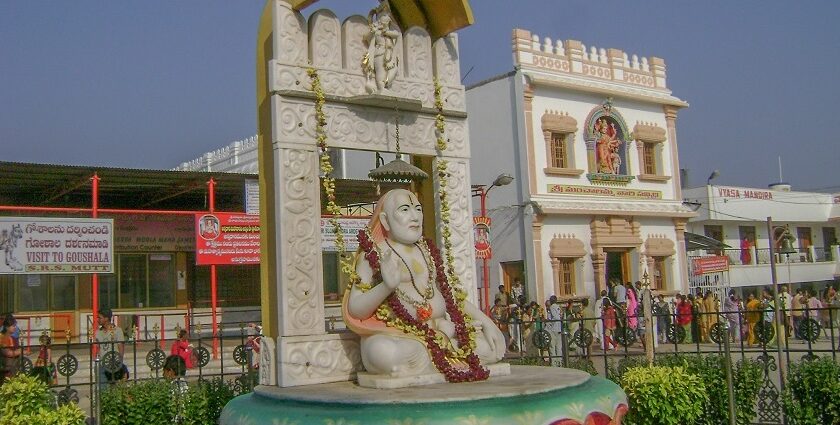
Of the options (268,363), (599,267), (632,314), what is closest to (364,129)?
(268,363)

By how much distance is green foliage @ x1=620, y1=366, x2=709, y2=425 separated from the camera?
6.64 metres

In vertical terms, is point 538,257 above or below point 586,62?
below

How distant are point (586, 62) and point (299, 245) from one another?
18317 mm

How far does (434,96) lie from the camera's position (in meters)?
6.81

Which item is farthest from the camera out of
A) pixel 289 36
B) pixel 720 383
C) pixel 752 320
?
pixel 752 320

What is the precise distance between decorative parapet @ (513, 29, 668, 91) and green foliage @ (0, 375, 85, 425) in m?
16.5

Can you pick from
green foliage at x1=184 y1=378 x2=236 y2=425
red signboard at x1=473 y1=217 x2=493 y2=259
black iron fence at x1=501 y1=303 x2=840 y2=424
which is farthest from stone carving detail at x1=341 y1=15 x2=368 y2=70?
red signboard at x1=473 y1=217 x2=493 y2=259

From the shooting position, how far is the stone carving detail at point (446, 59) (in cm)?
695

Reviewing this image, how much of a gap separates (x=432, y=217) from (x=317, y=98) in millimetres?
1489

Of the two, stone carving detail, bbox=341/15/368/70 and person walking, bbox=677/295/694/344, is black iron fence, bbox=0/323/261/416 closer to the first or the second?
stone carving detail, bbox=341/15/368/70

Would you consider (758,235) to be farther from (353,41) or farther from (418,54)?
(353,41)

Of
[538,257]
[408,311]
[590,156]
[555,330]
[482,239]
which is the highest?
[590,156]

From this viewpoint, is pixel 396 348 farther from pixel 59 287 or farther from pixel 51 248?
pixel 59 287

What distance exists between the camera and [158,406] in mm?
7121
